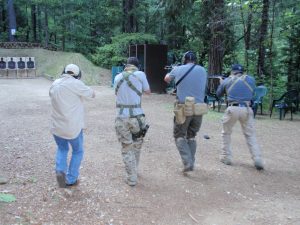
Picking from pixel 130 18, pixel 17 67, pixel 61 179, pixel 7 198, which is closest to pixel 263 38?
pixel 61 179

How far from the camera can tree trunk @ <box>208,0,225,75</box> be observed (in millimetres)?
13086

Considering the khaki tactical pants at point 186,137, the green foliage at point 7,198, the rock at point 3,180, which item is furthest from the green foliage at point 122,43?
the green foliage at point 7,198

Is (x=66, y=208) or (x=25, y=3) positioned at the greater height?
(x=25, y=3)

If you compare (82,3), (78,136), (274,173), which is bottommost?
(274,173)

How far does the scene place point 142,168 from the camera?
19.5 ft

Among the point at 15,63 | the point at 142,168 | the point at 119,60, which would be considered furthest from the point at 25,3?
the point at 142,168

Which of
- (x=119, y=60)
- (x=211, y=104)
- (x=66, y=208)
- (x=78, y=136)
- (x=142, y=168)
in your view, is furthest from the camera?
(x=119, y=60)

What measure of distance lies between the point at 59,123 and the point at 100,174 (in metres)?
1.33

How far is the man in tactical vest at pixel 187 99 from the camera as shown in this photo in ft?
18.0

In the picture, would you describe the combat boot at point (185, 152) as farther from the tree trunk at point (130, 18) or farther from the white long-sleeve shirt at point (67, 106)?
the tree trunk at point (130, 18)

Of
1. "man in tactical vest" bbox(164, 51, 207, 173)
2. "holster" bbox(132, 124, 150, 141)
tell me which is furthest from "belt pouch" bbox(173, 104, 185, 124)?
"holster" bbox(132, 124, 150, 141)

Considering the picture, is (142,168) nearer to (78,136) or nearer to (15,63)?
(78,136)

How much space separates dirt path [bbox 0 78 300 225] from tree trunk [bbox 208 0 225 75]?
5432 millimetres

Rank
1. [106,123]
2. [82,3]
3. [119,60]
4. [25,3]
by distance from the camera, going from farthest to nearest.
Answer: [25,3]
[82,3]
[119,60]
[106,123]
